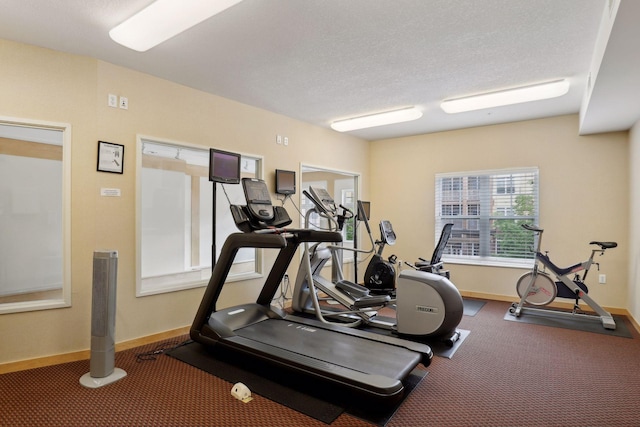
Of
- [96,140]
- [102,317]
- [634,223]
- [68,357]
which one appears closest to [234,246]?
[102,317]

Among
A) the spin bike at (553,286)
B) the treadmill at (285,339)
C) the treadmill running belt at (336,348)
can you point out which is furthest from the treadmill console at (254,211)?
the spin bike at (553,286)

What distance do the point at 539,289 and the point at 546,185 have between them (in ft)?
5.24

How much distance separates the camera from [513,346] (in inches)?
140

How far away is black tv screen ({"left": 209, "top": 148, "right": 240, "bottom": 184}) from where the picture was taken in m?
3.51

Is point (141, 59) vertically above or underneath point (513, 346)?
above

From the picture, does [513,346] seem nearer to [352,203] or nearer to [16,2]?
[352,203]

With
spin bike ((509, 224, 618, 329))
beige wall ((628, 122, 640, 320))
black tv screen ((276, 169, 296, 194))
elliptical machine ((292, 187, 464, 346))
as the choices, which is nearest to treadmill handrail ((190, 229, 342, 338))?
elliptical machine ((292, 187, 464, 346))

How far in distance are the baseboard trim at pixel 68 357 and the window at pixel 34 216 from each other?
438 mm

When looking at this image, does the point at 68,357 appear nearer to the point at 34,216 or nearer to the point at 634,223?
the point at 34,216

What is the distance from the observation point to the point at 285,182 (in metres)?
4.95

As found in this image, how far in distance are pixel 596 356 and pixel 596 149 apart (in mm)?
2936

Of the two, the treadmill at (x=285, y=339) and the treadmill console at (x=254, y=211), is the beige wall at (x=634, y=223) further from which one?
the treadmill console at (x=254, y=211)

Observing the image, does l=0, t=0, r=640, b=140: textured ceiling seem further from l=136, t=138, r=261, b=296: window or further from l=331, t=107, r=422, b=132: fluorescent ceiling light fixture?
l=136, t=138, r=261, b=296: window

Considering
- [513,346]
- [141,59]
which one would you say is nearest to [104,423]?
[141,59]
